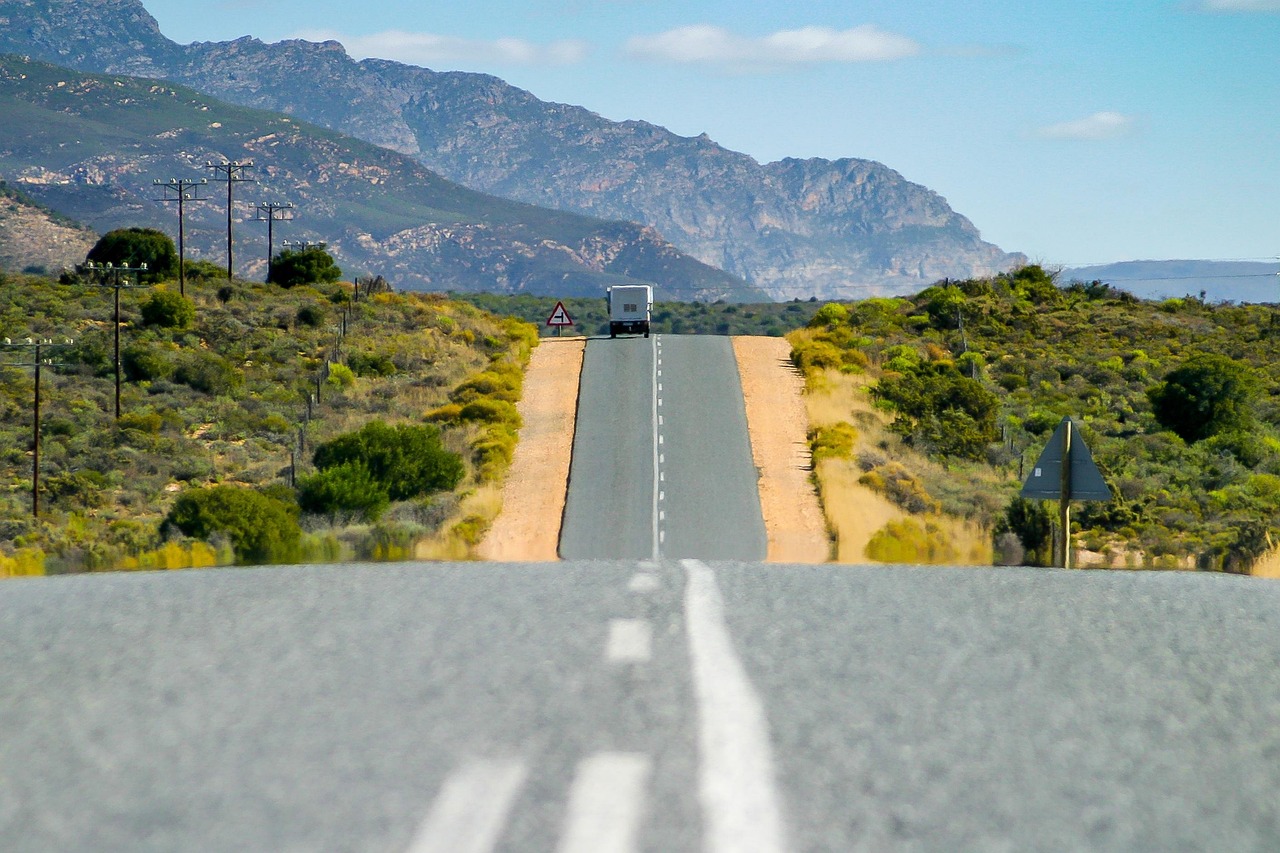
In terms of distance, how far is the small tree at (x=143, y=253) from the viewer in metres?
92.8

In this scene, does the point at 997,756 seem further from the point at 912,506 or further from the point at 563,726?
the point at 912,506

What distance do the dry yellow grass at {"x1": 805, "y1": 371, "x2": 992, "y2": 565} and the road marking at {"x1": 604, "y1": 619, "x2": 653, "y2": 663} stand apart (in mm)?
10059

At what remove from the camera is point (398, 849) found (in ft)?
17.7

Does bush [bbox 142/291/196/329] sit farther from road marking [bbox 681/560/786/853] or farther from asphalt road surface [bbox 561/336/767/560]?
road marking [bbox 681/560/786/853]

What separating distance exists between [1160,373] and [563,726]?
211 feet

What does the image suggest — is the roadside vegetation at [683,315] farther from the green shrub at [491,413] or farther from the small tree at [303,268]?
the green shrub at [491,413]

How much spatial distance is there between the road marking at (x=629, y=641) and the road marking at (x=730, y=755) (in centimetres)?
27

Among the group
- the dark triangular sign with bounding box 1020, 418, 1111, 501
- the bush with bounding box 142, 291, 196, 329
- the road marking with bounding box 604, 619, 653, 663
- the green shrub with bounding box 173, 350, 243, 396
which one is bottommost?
the green shrub with bounding box 173, 350, 243, 396

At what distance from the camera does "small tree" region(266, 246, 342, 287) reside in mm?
97438

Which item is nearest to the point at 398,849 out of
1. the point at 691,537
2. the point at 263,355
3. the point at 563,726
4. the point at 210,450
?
the point at 563,726

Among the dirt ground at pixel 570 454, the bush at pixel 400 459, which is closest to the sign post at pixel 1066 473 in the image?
the dirt ground at pixel 570 454

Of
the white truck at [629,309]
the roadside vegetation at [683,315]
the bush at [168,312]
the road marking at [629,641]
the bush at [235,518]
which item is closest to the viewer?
the road marking at [629,641]

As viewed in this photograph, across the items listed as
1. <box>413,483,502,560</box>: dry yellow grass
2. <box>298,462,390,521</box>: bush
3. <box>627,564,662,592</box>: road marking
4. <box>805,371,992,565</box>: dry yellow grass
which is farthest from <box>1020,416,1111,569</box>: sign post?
<box>298,462,390,521</box>: bush

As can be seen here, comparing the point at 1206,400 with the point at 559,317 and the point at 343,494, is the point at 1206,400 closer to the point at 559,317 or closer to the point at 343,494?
the point at 559,317
